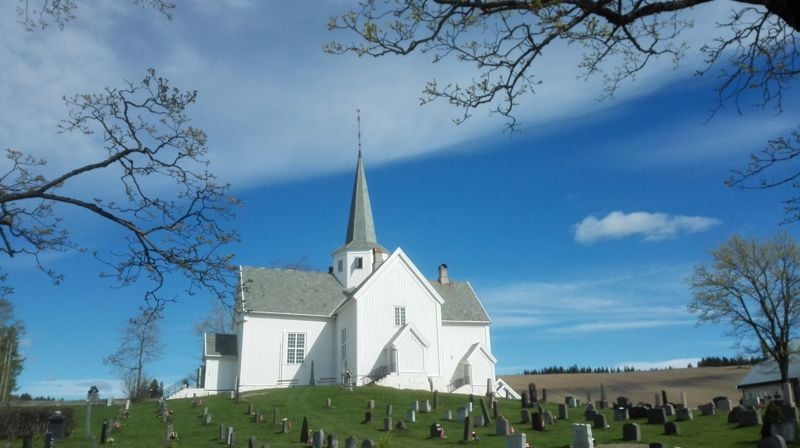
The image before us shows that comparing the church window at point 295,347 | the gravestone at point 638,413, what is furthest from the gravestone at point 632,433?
the church window at point 295,347

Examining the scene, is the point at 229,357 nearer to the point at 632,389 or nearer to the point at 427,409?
the point at 427,409

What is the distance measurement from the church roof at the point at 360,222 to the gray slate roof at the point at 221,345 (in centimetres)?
1038

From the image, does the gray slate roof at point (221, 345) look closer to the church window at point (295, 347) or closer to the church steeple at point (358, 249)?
the church window at point (295, 347)

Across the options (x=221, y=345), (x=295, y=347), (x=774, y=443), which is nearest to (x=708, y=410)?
(x=774, y=443)

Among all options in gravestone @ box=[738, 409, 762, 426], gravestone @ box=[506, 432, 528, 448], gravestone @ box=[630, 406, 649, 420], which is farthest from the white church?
gravestone @ box=[506, 432, 528, 448]

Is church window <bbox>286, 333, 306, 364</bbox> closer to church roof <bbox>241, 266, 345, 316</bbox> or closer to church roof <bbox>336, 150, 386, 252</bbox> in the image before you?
church roof <bbox>241, 266, 345, 316</bbox>

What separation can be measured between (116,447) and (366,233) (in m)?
27.9

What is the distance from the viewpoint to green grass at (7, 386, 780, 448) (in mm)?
17281

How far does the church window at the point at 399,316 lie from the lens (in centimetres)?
3810

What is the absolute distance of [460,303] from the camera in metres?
43.9

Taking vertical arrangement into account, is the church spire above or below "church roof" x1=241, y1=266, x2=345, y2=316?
above

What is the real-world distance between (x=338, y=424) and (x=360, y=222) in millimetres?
24738

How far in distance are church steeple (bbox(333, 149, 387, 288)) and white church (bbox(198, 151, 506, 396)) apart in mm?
526

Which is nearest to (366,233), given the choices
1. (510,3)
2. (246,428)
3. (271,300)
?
(271,300)
